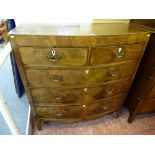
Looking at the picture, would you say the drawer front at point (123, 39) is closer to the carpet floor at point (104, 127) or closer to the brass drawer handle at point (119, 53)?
the brass drawer handle at point (119, 53)

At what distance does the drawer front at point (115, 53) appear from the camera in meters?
0.93

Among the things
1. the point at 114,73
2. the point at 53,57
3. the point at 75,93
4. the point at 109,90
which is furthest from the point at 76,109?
the point at 53,57

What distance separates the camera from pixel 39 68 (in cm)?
94

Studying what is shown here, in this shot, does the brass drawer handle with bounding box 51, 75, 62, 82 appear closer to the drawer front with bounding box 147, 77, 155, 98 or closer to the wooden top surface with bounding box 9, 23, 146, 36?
the wooden top surface with bounding box 9, 23, 146, 36

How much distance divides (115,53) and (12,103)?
3.79ft

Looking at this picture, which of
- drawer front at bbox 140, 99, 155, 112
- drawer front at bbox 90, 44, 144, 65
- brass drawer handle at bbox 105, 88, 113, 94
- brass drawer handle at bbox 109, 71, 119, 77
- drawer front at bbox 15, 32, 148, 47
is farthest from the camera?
drawer front at bbox 140, 99, 155, 112

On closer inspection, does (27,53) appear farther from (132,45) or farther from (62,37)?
(132,45)

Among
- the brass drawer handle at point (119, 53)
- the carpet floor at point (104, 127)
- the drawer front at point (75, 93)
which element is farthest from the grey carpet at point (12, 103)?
the brass drawer handle at point (119, 53)

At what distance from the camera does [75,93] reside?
1118mm

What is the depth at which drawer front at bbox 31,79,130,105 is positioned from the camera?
3.55 ft

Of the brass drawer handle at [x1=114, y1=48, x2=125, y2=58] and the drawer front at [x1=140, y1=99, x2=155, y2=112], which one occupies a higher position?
the brass drawer handle at [x1=114, y1=48, x2=125, y2=58]

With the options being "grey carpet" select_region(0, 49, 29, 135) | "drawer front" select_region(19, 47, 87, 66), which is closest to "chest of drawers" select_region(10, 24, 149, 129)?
"drawer front" select_region(19, 47, 87, 66)
